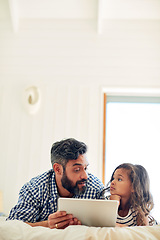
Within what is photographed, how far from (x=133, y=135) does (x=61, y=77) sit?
3.37 feet

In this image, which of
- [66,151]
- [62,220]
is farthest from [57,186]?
[62,220]

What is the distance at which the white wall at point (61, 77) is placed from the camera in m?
2.99

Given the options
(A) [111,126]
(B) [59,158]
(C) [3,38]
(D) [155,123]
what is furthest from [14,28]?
(B) [59,158]

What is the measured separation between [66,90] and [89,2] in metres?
1.01

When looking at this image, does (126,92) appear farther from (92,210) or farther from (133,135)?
(92,210)

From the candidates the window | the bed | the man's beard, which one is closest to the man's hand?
the bed

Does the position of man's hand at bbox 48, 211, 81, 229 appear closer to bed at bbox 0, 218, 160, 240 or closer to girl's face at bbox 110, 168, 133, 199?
bed at bbox 0, 218, 160, 240

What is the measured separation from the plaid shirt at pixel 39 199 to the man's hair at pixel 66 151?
113 millimetres

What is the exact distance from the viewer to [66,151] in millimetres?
1662

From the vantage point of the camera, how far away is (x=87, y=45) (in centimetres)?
327

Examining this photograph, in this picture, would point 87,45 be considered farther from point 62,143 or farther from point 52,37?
point 62,143

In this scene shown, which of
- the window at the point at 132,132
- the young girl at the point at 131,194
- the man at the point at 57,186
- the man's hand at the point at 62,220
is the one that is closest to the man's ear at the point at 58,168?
the man at the point at 57,186

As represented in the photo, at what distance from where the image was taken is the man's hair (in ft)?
5.39

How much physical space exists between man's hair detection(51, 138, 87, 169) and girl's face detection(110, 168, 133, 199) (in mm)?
245
